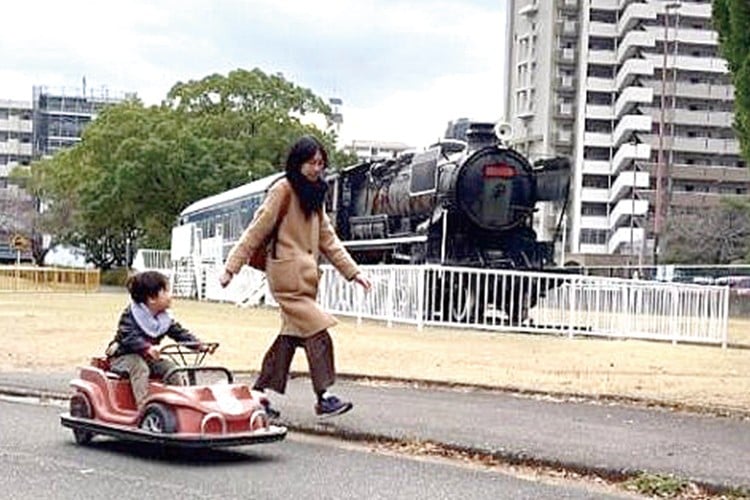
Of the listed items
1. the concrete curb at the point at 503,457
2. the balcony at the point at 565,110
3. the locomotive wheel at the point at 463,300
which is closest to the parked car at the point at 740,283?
the locomotive wheel at the point at 463,300

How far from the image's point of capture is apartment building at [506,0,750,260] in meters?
71.9

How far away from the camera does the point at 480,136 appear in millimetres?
21688

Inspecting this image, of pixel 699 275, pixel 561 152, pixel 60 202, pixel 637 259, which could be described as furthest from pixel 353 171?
pixel 561 152

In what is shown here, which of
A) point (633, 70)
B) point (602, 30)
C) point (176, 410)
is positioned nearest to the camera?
point (176, 410)

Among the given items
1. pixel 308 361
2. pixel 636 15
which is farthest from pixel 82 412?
pixel 636 15

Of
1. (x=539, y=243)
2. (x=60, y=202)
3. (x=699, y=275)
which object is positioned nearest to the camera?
(x=539, y=243)

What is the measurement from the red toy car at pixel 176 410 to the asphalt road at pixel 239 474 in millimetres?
137

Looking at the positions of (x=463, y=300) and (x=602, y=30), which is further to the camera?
(x=602, y=30)

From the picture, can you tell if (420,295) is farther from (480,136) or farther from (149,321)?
(149,321)

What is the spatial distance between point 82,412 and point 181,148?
139 ft

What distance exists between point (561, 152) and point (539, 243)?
54.3 metres

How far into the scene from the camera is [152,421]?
20.7 ft

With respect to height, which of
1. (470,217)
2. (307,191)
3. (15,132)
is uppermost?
(15,132)

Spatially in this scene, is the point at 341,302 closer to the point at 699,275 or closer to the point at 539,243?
the point at 539,243
